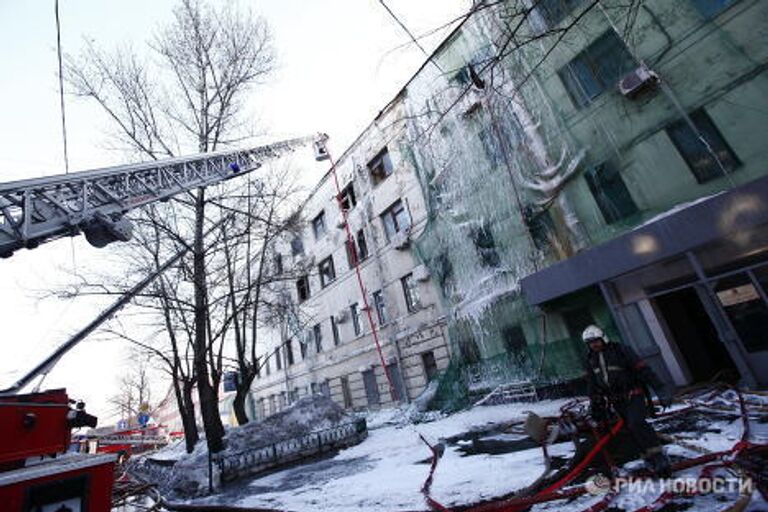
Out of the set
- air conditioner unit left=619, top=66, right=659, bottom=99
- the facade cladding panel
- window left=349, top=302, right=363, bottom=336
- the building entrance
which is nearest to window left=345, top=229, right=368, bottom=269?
the facade cladding panel

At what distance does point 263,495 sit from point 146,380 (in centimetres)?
5222

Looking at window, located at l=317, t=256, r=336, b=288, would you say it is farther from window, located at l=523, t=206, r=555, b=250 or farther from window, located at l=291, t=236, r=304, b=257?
window, located at l=523, t=206, r=555, b=250

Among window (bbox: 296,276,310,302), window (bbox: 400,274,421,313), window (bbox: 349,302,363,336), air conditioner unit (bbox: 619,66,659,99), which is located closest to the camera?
air conditioner unit (bbox: 619,66,659,99)

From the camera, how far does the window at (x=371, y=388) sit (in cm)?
2002

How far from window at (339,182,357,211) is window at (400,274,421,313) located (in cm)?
646

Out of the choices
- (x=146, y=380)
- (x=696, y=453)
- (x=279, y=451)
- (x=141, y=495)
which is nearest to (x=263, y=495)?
(x=279, y=451)

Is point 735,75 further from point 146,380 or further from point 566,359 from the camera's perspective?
point 146,380

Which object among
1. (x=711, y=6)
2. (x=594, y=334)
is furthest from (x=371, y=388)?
(x=711, y=6)

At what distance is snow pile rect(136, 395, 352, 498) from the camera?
10.7 metres

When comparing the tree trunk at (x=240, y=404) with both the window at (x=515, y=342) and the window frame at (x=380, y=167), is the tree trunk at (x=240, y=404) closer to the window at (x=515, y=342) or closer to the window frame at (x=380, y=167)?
the window at (x=515, y=342)

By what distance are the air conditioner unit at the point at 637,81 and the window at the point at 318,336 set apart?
20.0 metres

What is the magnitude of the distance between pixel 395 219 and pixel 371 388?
354 inches

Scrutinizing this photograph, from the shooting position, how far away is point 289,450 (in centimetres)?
1180

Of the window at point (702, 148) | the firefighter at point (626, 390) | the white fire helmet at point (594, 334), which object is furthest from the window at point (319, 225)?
the firefighter at point (626, 390)
